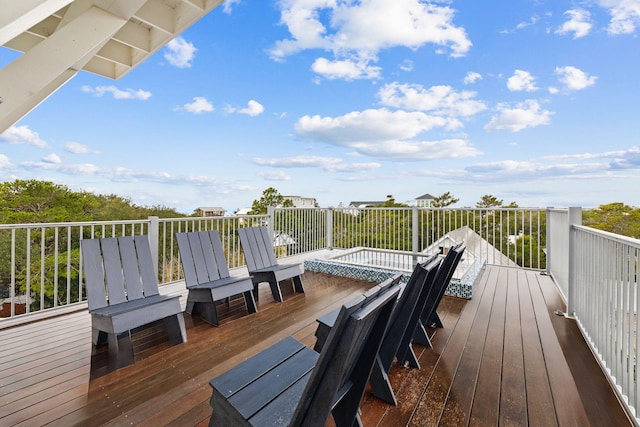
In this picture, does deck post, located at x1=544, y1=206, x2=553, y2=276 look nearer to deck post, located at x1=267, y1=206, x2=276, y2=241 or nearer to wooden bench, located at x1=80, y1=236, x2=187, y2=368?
deck post, located at x1=267, y1=206, x2=276, y2=241

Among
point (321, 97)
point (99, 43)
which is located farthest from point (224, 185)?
point (99, 43)

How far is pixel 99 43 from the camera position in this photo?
335 centimetres

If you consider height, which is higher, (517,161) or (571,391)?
(517,161)

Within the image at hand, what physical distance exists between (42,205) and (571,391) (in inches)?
734

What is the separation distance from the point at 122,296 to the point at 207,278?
922 millimetres

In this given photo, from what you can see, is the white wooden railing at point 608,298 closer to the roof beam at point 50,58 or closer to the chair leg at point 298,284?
the chair leg at point 298,284

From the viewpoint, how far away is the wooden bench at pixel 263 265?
13.7 ft

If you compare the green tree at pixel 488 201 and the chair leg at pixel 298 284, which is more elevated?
the green tree at pixel 488 201

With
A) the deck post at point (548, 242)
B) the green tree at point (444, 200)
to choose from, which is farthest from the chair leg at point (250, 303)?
the green tree at point (444, 200)

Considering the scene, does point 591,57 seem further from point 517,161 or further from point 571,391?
point 571,391

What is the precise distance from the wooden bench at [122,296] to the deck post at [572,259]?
4.26m

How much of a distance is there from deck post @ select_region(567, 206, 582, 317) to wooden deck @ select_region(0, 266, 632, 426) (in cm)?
22

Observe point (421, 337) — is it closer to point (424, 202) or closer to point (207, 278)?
point (207, 278)

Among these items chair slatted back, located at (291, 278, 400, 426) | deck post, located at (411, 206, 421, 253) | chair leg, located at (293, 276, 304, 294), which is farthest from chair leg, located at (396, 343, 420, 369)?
deck post, located at (411, 206, 421, 253)
